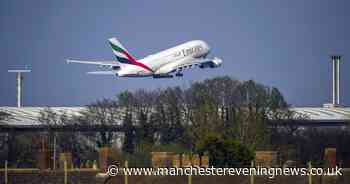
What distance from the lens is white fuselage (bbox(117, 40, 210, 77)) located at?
137000 millimetres

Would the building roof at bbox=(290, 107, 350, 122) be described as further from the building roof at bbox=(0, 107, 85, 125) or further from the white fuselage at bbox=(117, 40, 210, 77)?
the building roof at bbox=(0, 107, 85, 125)

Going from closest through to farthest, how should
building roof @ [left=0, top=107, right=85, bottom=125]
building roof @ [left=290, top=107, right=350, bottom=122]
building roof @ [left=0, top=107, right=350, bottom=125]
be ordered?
1. building roof @ [left=0, top=107, right=85, bottom=125]
2. building roof @ [left=0, top=107, right=350, bottom=125]
3. building roof @ [left=290, top=107, right=350, bottom=122]

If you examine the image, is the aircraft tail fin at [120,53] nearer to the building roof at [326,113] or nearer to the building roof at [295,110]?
the building roof at [295,110]

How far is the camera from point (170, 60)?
14012 cm

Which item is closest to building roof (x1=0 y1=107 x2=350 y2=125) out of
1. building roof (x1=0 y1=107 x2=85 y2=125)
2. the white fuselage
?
building roof (x1=0 y1=107 x2=85 y2=125)

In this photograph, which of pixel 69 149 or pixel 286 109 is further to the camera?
pixel 286 109

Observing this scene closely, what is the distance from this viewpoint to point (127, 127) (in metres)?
122

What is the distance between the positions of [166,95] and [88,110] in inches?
232

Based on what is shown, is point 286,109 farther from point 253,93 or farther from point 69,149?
point 69,149

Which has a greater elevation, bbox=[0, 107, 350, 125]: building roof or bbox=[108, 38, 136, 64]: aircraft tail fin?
bbox=[108, 38, 136, 64]: aircraft tail fin

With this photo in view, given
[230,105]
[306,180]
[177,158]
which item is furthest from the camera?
[230,105]

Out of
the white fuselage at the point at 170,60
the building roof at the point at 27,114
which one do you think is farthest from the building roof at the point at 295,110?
the white fuselage at the point at 170,60

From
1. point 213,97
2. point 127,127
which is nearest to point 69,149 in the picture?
point 127,127

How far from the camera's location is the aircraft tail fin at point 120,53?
140 m
